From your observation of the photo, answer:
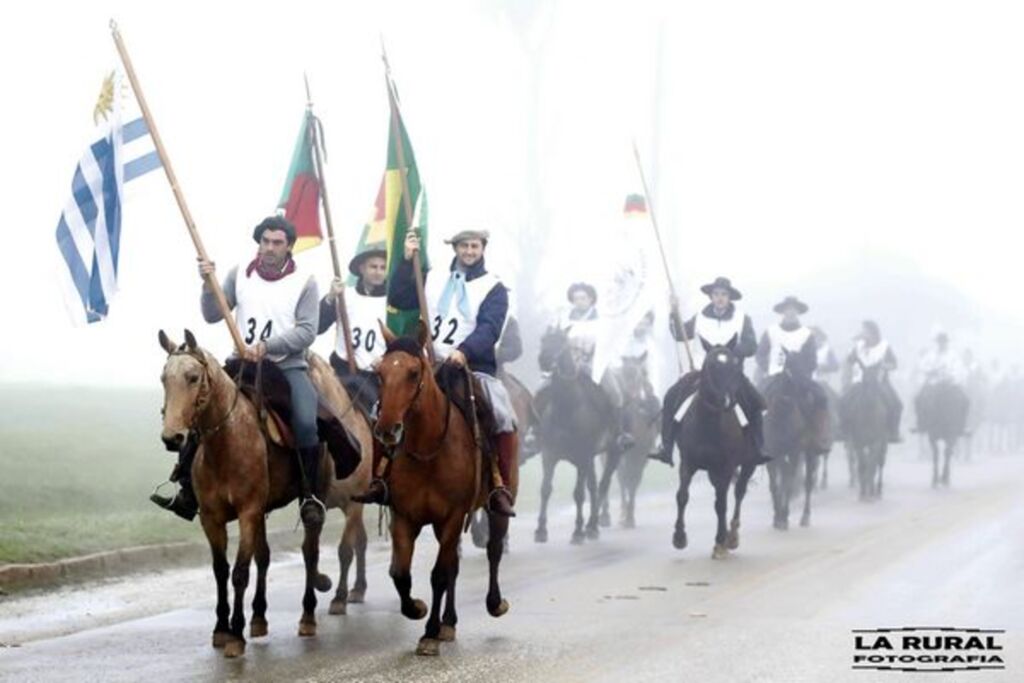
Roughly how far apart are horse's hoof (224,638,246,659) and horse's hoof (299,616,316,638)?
110 centimetres

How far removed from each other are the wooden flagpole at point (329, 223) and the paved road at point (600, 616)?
217cm

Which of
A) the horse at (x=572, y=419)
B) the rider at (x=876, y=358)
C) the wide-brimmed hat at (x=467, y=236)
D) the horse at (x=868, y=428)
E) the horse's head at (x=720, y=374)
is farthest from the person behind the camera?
the rider at (x=876, y=358)

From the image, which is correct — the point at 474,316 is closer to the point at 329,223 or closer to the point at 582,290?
the point at 329,223

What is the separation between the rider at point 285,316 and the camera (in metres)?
12.6

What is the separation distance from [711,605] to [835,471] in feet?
93.8

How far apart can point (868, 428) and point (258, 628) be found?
20176 mm

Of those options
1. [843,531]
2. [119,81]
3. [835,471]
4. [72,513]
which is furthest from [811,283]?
[119,81]

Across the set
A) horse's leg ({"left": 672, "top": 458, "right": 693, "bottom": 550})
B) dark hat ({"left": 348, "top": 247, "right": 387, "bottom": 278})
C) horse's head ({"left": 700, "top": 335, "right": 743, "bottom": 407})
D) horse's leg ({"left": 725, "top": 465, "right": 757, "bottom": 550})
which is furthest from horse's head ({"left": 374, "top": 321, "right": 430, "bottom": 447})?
horse's leg ({"left": 725, "top": 465, "right": 757, "bottom": 550})

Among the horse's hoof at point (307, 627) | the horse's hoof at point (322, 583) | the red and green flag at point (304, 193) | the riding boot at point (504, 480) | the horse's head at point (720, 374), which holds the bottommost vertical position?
the horse's hoof at point (307, 627)

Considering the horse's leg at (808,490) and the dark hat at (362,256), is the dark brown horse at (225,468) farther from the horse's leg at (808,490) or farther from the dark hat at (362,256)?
the horse's leg at (808,490)

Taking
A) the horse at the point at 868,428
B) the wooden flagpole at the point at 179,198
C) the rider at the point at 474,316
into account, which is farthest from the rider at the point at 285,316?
the horse at the point at 868,428

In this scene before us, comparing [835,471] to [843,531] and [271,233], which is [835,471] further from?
[271,233]

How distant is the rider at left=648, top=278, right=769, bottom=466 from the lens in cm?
1947

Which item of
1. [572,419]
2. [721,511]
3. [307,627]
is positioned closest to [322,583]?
[307,627]
